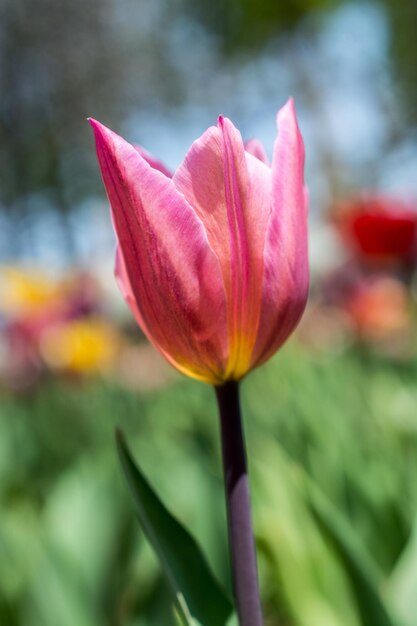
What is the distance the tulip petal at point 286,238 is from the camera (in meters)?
0.36

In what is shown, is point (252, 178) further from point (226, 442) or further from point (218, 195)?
point (226, 442)

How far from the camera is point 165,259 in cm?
35

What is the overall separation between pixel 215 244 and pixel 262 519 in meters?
0.45

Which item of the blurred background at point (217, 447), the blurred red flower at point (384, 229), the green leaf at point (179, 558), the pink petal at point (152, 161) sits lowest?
the blurred background at point (217, 447)

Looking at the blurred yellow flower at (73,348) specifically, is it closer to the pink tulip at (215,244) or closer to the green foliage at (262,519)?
the green foliage at (262,519)

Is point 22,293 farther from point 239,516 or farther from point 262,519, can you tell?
point 239,516

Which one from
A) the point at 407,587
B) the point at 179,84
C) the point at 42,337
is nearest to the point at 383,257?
the point at 42,337

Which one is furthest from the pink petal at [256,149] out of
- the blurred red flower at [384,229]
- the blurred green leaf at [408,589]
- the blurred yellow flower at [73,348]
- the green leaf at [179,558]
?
the blurred yellow flower at [73,348]

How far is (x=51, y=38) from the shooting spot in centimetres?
1063

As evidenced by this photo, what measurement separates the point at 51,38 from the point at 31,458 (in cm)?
987

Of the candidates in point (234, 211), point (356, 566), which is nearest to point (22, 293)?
point (356, 566)

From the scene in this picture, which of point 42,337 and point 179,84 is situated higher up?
point 179,84

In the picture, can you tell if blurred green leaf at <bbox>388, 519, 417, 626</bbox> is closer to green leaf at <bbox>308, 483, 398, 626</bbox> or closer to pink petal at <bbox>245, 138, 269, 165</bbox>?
green leaf at <bbox>308, 483, 398, 626</bbox>

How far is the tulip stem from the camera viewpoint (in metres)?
0.35
